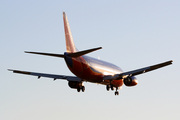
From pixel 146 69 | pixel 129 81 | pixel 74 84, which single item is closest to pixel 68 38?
pixel 74 84

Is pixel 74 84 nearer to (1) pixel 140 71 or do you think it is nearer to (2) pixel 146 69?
(1) pixel 140 71

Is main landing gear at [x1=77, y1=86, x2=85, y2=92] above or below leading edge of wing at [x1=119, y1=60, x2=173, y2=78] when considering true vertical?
below

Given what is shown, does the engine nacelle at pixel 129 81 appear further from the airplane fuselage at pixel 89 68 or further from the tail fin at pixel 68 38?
the tail fin at pixel 68 38

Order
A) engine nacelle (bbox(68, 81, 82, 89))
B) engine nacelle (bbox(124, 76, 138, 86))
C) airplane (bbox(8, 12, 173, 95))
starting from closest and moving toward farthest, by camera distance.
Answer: airplane (bbox(8, 12, 173, 95))
engine nacelle (bbox(124, 76, 138, 86))
engine nacelle (bbox(68, 81, 82, 89))

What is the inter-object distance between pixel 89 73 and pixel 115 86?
10.6 meters

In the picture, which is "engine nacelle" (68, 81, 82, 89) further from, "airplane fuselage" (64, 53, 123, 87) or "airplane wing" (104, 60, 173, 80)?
"airplane wing" (104, 60, 173, 80)

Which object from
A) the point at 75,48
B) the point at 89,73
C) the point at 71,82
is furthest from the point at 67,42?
the point at 71,82

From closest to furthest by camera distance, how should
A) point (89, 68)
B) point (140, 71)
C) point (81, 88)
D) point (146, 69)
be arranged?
point (146, 69) < point (89, 68) < point (140, 71) < point (81, 88)

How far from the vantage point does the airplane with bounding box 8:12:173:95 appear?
46531 millimetres

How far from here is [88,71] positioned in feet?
161

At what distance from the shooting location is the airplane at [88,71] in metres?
46.5

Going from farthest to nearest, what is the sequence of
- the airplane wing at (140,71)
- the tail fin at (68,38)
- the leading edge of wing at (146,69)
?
the tail fin at (68,38) < the airplane wing at (140,71) < the leading edge of wing at (146,69)

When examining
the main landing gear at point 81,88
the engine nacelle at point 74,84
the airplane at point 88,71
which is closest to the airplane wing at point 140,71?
the airplane at point 88,71

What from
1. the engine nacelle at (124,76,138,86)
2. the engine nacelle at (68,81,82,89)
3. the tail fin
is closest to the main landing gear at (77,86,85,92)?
the engine nacelle at (68,81,82,89)
